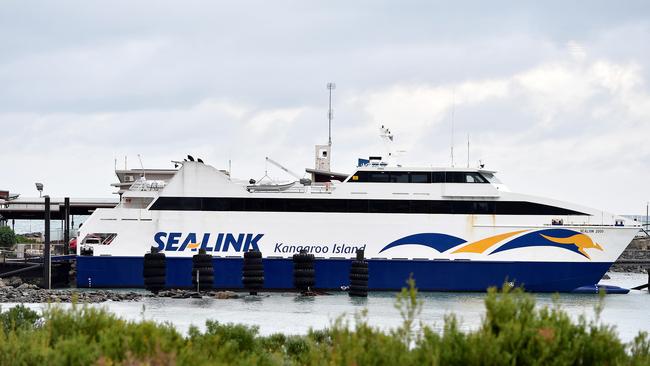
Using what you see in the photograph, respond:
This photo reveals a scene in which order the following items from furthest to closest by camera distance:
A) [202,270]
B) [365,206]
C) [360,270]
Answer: [365,206] → [202,270] → [360,270]

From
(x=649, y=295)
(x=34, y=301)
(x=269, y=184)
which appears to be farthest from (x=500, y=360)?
(x=649, y=295)

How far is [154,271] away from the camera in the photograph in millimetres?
30562

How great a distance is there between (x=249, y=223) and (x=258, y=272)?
6.52 ft

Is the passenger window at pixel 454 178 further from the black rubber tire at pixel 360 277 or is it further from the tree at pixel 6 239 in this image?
the tree at pixel 6 239

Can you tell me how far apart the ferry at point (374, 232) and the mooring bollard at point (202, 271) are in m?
1.14

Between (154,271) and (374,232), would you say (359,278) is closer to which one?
(374,232)

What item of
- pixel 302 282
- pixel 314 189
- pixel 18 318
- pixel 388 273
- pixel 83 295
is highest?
pixel 314 189

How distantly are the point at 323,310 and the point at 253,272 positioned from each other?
15.2 feet

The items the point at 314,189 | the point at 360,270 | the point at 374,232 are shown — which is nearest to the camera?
the point at 360,270

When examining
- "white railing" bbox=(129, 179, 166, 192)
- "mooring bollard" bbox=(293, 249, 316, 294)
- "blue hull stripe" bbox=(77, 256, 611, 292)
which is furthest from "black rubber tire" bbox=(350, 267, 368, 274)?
"white railing" bbox=(129, 179, 166, 192)

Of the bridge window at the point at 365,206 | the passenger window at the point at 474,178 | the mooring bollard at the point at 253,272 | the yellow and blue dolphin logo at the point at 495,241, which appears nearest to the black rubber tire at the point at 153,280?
the mooring bollard at the point at 253,272

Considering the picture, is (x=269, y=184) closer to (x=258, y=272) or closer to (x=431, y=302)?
(x=258, y=272)

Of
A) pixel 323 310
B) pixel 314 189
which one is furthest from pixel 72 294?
pixel 314 189

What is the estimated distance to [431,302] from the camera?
28.8m
